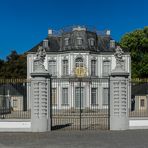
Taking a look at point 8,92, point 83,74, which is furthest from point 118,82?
point 83,74

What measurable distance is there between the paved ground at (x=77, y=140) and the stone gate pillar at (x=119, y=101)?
2.61 feet

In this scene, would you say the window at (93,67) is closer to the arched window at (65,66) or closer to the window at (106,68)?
the window at (106,68)

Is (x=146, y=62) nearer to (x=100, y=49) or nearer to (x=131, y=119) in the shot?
(x=100, y=49)

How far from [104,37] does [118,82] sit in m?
32.3

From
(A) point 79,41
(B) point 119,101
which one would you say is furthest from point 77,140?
(A) point 79,41

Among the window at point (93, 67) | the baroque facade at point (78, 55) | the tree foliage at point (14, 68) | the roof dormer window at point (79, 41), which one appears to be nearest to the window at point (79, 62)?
the baroque facade at point (78, 55)

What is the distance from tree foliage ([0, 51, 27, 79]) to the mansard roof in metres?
13.1

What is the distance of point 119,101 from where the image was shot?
19656mm

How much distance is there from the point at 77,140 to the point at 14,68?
49871 mm

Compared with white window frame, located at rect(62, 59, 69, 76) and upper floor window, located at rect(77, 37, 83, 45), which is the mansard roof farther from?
white window frame, located at rect(62, 59, 69, 76)

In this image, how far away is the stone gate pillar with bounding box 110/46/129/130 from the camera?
64.5ft

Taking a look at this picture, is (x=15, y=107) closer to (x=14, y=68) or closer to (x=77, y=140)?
(x=77, y=140)

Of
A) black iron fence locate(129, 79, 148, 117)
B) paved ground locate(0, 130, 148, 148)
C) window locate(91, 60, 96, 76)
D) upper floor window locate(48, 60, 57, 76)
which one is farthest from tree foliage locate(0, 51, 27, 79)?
paved ground locate(0, 130, 148, 148)

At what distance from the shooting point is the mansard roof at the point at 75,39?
159 feet
